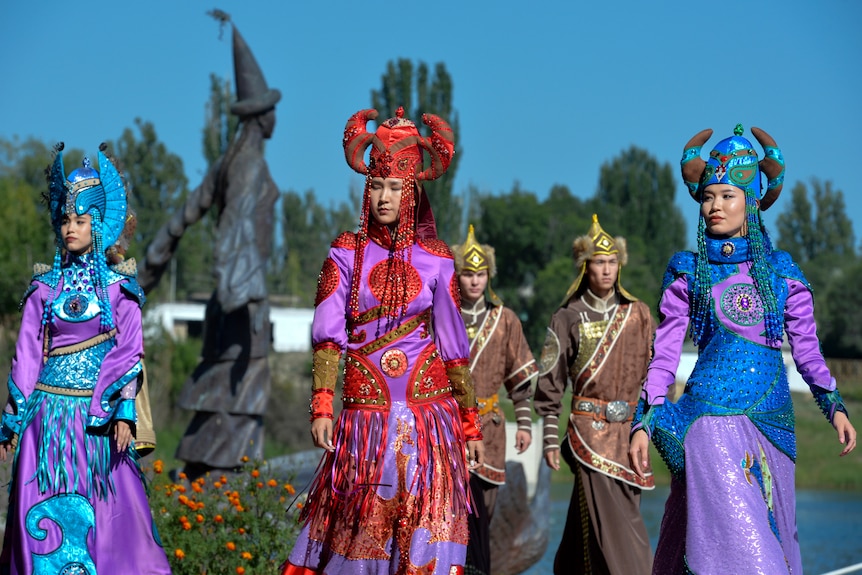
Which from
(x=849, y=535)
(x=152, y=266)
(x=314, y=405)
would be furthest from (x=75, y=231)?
(x=849, y=535)

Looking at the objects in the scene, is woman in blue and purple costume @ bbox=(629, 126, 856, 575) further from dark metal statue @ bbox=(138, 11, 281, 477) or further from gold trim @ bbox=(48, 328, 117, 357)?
dark metal statue @ bbox=(138, 11, 281, 477)

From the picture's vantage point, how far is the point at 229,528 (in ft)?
27.9

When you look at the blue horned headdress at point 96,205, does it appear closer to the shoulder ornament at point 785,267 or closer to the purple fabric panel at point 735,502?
the purple fabric panel at point 735,502

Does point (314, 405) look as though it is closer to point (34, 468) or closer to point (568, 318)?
point (34, 468)

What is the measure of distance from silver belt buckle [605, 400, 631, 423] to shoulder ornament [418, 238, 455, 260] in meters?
2.60

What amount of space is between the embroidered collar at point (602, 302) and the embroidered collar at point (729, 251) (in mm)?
2689

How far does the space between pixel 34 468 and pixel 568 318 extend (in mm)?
3666

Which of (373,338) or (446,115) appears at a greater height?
(446,115)

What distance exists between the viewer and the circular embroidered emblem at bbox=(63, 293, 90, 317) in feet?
23.1

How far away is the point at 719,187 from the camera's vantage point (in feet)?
20.7

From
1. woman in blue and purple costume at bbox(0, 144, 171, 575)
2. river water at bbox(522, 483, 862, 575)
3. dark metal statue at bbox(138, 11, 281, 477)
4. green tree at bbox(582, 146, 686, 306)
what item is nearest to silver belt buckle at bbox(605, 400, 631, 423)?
woman in blue and purple costume at bbox(0, 144, 171, 575)

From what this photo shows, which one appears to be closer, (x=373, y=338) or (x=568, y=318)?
(x=373, y=338)

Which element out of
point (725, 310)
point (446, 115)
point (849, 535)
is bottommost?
point (849, 535)

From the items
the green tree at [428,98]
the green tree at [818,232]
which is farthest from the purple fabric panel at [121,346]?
the green tree at [818,232]
